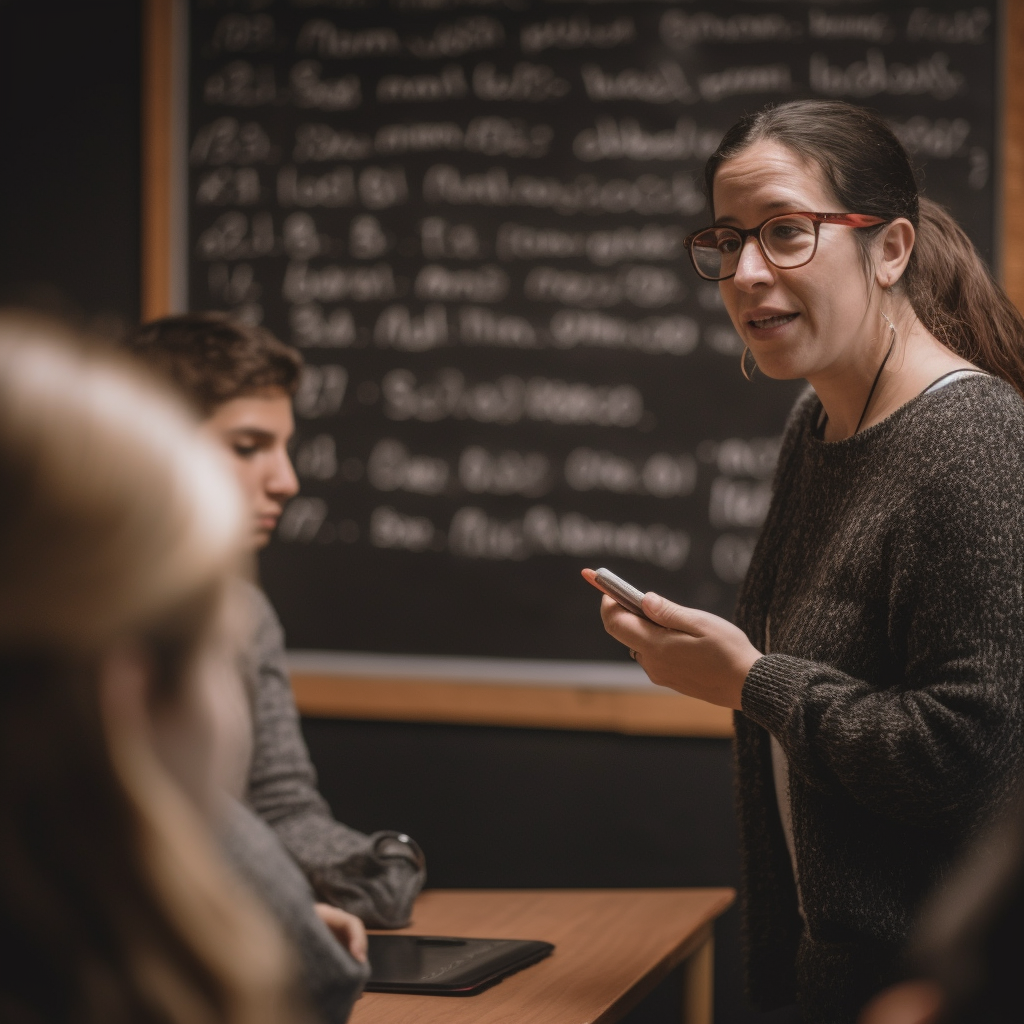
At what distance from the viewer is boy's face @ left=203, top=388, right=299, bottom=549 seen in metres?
1.69

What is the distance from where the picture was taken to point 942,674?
1.08 metres

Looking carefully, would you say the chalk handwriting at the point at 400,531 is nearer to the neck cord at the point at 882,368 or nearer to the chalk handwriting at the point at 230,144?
the chalk handwriting at the point at 230,144

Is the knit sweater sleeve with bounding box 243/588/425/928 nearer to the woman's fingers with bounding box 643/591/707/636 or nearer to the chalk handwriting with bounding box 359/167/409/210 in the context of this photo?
the woman's fingers with bounding box 643/591/707/636

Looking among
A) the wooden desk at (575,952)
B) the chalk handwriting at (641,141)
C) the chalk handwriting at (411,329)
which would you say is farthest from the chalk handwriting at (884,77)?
the wooden desk at (575,952)

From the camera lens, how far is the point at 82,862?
55cm

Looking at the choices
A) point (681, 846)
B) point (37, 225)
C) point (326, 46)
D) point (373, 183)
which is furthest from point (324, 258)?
point (681, 846)

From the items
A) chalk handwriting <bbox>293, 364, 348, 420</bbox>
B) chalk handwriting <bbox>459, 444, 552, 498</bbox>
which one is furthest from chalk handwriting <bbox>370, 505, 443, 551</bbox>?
chalk handwriting <bbox>293, 364, 348, 420</bbox>

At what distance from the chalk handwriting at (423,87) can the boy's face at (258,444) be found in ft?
3.07

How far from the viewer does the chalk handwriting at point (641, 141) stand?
7.45 ft

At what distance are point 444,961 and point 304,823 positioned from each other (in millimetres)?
375

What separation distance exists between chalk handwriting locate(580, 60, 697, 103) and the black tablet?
1.60 m

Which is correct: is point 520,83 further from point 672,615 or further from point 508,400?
point 672,615

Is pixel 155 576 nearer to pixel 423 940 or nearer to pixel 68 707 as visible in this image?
pixel 68 707

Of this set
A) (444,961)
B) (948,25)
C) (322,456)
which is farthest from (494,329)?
(444,961)
